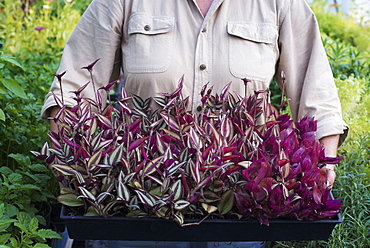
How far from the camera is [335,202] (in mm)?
1376

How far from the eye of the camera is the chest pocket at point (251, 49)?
195 cm

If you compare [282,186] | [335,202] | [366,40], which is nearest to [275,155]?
[282,186]

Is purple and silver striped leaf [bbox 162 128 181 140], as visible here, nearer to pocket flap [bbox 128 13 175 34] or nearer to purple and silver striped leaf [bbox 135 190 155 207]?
purple and silver striped leaf [bbox 135 190 155 207]

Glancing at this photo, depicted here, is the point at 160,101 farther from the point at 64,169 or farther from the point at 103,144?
the point at 64,169

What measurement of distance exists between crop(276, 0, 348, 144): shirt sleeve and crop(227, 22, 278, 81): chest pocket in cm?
7

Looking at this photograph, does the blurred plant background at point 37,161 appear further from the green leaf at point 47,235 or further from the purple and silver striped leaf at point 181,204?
the purple and silver striped leaf at point 181,204

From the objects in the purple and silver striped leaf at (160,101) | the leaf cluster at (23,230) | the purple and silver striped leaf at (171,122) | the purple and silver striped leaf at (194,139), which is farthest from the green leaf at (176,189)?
the leaf cluster at (23,230)

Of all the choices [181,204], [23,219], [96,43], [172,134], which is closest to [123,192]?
[181,204]

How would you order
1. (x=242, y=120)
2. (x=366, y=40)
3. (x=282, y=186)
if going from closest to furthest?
1. (x=282, y=186)
2. (x=242, y=120)
3. (x=366, y=40)

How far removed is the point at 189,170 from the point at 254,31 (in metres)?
0.82

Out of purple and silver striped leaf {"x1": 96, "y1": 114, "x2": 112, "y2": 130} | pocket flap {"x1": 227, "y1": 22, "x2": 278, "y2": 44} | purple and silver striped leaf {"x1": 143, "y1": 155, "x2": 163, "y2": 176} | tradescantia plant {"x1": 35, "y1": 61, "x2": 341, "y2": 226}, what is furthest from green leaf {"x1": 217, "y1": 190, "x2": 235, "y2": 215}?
pocket flap {"x1": 227, "y1": 22, "x2": 278, "y2": 44}

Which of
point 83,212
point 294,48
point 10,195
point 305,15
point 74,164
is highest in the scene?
point 305,15

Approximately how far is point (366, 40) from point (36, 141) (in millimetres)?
3757

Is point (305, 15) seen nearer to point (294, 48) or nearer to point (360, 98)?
point (294, 48)
